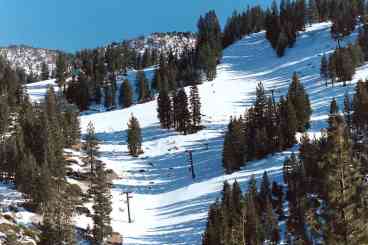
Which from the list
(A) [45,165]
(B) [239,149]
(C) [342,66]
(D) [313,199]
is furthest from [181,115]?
(D) [313,199]

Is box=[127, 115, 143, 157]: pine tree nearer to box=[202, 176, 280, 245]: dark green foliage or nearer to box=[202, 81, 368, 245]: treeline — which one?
box=[202, 81, 368, 245]: treeline

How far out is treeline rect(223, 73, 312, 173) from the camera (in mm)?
88812

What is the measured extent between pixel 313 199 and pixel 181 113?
8597 cm

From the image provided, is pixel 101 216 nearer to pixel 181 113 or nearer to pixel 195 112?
pixel 181 113

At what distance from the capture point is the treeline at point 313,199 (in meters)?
19.0

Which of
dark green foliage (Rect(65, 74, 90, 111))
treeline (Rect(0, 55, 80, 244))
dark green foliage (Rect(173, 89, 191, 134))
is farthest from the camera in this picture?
dark green foliage (Rect(65, 74, 90, 111))

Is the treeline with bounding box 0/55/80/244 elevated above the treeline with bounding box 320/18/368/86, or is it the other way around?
the treeline with bounding box 320/18/368/86

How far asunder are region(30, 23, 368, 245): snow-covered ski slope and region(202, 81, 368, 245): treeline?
8.89 metres

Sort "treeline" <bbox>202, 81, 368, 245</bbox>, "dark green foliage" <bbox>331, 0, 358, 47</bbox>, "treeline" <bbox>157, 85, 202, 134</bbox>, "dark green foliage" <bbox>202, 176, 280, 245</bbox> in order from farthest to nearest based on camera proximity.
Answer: "dark green foliage" <bbox>331, 0, 358, 47</bbox>
"treeline" <bbox>157, 85, 202, 134</bbox>
"dark green foliage" <bbox>202, 176, 280, 245</bbox>
"treeline" <bbox>202, 81, 368, 245</bbox>

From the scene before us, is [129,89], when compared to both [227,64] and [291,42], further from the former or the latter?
[291,42]

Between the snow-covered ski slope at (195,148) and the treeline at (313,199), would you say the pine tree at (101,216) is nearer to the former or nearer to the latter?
the snow-covered ski slope at (195,148)

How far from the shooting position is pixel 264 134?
90562mm

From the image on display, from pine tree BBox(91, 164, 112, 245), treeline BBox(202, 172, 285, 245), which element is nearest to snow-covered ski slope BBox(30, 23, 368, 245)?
pine tree BBox(91, 164, 112, 245)

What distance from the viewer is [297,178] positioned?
61.2 meters
